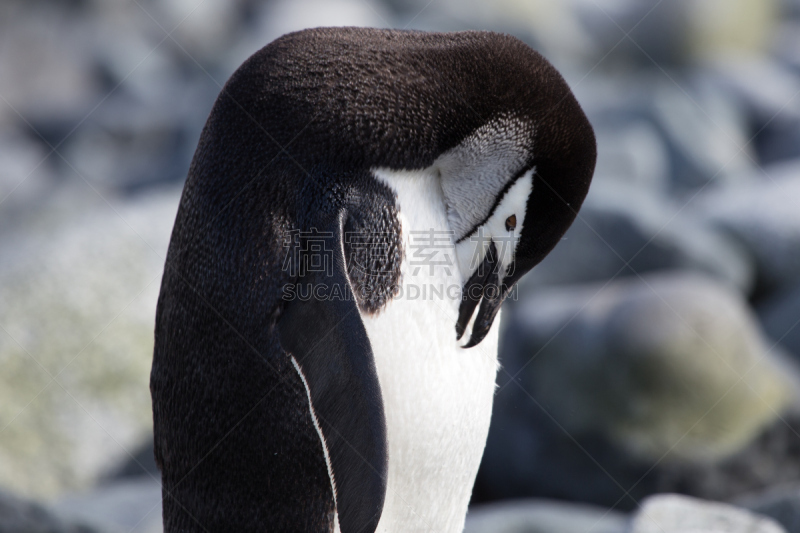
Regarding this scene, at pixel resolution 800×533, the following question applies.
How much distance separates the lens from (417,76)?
135cm

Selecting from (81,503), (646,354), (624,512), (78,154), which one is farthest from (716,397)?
(78,154)

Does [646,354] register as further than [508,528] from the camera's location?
Yes

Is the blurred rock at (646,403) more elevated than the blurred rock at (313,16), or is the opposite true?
the blurred rock at (646,403)

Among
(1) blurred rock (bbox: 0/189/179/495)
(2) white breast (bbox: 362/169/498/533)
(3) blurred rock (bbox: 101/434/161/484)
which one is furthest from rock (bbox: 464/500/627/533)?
(1) blurred rock (bbox: 0/189/179/495)

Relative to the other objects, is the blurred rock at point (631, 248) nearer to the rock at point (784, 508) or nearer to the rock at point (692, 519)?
the rock at point (784, 508)

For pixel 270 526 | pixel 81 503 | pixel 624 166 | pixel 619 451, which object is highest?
pixel 270 526

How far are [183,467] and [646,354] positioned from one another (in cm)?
192

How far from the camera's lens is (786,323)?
3.62m

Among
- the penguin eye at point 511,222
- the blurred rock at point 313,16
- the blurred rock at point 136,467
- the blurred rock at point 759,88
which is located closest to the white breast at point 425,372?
the penguin eye at point 511,222

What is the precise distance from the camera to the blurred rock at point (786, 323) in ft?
11.8

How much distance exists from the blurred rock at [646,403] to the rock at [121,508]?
131 centimetres

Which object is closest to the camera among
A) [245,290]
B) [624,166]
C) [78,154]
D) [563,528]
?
[245,290]

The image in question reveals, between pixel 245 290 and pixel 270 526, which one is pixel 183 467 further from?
pixel 245 290

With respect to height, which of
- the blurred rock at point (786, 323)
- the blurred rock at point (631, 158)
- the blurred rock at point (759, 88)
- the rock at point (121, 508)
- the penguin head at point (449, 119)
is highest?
the penguin head at point (449, 119)
